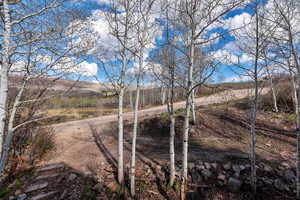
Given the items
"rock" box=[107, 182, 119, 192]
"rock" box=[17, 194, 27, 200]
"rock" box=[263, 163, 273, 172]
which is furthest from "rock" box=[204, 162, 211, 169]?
"rock" box=[17, 194, 27, 200]

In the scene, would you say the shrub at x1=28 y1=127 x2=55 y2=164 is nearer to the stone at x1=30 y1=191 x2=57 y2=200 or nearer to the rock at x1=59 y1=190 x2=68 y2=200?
the stone at x1=30 y1=191 x2=57 y2=200

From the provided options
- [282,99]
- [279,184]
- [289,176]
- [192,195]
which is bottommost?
[192,195]

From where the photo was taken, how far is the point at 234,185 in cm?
442

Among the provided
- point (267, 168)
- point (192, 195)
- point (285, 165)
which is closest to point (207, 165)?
point (192, 195)

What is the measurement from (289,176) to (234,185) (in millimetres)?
2025

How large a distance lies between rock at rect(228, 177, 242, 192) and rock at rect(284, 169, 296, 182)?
169 centimetres

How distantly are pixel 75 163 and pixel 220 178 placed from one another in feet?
17.6

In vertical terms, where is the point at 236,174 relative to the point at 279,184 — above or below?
above

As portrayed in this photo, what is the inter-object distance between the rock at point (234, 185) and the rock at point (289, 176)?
169 cm

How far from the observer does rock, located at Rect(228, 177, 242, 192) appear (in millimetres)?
4383

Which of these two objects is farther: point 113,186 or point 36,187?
point 113,186

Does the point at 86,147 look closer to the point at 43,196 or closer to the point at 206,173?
the point at 43,196

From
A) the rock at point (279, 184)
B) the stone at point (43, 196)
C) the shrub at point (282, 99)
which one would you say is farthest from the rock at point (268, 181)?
the shrub at point (282, 99)

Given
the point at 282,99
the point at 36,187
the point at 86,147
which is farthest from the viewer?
the point at 282,99
